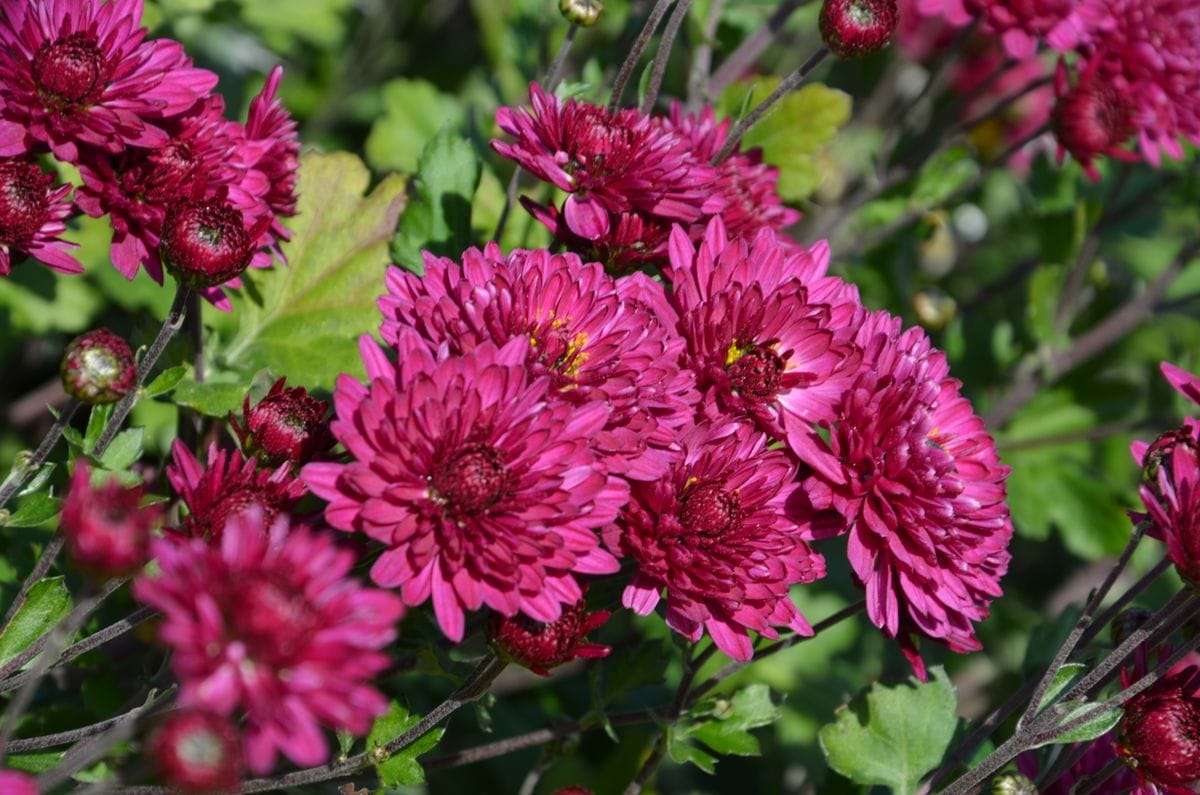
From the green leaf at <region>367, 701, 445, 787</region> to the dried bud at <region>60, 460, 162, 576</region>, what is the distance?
0.66 meters

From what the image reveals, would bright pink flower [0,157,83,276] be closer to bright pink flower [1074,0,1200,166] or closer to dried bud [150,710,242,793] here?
dried bud [150,710,242,793]

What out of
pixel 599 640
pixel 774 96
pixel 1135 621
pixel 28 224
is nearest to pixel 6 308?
pixel 28 224

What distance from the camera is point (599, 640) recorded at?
95.5 inches

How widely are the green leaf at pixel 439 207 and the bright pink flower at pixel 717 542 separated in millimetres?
798

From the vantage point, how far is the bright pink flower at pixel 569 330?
67.0 inches

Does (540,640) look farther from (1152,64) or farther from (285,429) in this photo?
(1152,64)

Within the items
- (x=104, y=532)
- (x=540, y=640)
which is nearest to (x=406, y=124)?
(x=540, y=640)

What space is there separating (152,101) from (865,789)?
1.92m

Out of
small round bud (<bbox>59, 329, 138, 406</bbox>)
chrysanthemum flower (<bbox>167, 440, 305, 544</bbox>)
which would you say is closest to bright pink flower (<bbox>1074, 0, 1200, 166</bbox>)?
chrysanthemum flower (<bbox>167, 440, 305, 544</bbox>)

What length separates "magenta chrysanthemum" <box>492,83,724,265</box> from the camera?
1.95 metres

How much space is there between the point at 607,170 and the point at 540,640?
2.63 ft

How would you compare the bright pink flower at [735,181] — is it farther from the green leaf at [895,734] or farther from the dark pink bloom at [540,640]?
the green leaf at [895,734]

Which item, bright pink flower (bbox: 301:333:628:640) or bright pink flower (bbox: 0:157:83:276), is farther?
bright pink flower (bbox: 0:157:83:276)

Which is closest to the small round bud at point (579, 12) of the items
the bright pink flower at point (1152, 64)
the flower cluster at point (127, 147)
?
the flower cluster at point (127, 147)
